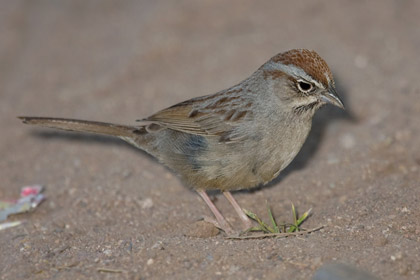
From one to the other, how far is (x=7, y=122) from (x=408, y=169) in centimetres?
531

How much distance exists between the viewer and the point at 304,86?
17.4ft

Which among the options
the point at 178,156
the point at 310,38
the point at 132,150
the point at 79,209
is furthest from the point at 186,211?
the point at 310,38

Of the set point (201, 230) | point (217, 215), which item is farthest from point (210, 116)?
point (201, 230)

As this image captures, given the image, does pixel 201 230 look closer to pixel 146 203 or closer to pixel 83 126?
pixel 146 203

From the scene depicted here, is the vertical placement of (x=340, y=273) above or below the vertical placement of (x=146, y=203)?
below

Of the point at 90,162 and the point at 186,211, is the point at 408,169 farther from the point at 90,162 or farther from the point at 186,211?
the point at 90,162

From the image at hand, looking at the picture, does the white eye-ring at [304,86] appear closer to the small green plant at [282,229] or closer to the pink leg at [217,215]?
the small green plant at [282,229]

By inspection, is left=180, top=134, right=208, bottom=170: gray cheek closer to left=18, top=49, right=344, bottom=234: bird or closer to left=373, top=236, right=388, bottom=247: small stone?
left=18, top=49, right=344, bottom=234: bird

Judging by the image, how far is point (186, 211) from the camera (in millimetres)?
6008

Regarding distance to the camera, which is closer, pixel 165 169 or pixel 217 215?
pixel 217 215

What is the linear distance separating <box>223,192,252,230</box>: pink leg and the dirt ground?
22 cm

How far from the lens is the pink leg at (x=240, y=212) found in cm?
573

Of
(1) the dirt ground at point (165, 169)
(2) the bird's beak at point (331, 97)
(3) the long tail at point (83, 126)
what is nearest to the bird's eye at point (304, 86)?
(2) the bird's beak at point (331, 97)

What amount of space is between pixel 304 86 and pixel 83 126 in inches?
95.4
